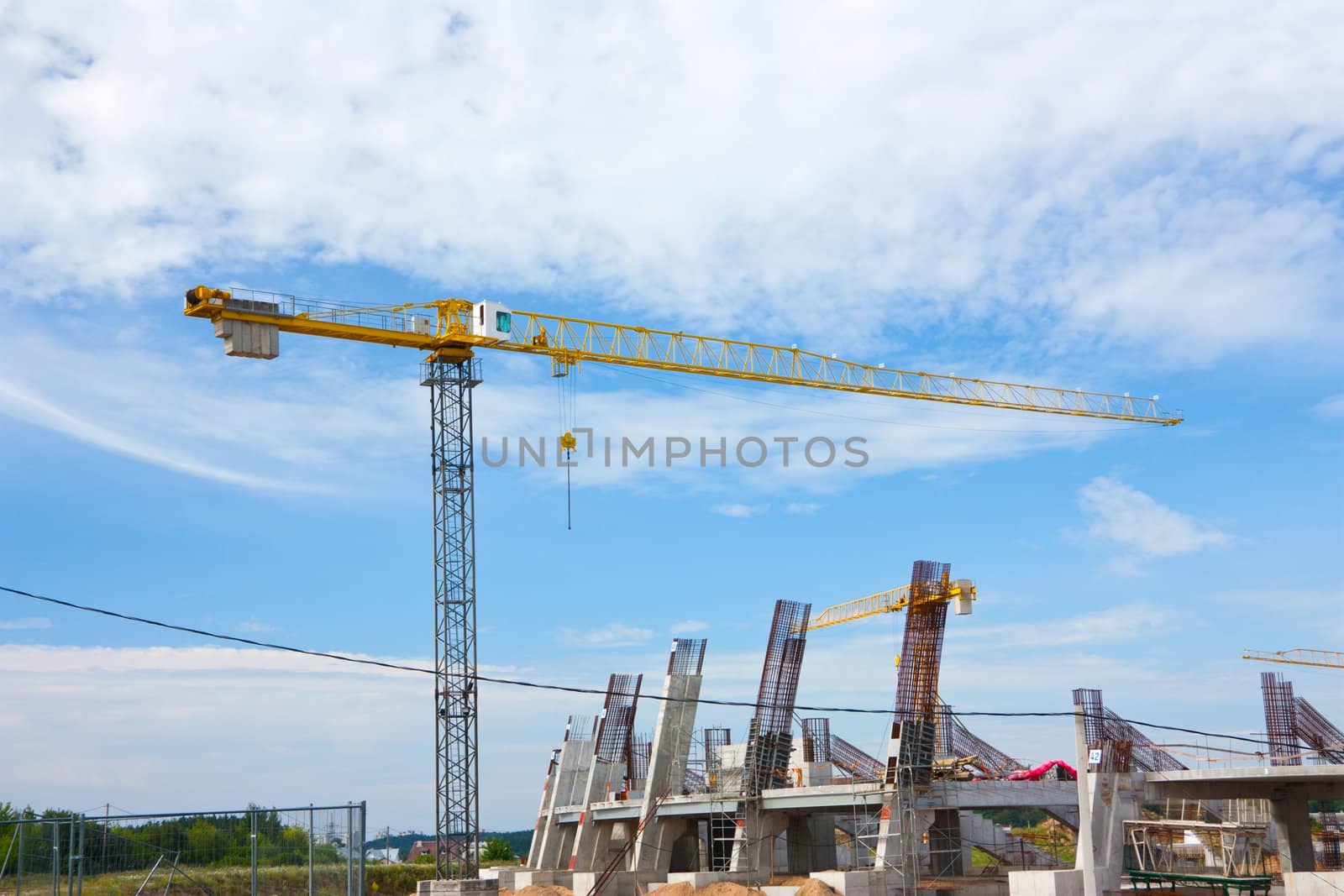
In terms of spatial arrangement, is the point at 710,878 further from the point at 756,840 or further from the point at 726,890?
the point at 756,840

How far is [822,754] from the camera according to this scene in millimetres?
50188

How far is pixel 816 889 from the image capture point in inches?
1427

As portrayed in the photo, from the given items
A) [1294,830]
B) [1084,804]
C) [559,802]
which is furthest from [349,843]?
[559,802]

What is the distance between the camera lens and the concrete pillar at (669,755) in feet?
160

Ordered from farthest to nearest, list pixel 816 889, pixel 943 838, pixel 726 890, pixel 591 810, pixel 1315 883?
1. pixel 591 810
2. pixel 943 838
3. pixel 726 890
4. pixel 816 889
5. pixel 1315 883

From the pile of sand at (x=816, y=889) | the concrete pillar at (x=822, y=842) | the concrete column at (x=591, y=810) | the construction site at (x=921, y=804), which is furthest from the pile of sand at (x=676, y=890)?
the concrete column at (x=591, y=810)

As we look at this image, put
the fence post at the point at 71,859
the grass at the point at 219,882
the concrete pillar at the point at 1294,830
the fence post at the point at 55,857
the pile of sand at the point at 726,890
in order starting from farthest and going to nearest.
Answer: the pile of sand at the point at 726,890 → the concrete pillar at the point at 1294,830 → the grass at the point at 219,882 → the fence post at the point at 71,859 → the fence post at the point at 55,857

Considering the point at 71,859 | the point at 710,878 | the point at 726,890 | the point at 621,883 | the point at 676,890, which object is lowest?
the point at 621,883

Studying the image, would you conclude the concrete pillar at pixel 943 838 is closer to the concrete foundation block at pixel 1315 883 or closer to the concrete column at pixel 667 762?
the concrete column at pixel 667 762

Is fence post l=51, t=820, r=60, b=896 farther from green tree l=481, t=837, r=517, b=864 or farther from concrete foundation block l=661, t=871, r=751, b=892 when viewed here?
green tree l=481, t=837, r=517, b=864

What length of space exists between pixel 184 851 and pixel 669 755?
30.6 m

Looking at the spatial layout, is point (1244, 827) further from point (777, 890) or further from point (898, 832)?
point (777, 890)

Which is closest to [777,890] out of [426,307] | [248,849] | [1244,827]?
[1244,827]

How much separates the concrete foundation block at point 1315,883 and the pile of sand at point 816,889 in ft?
40.3
